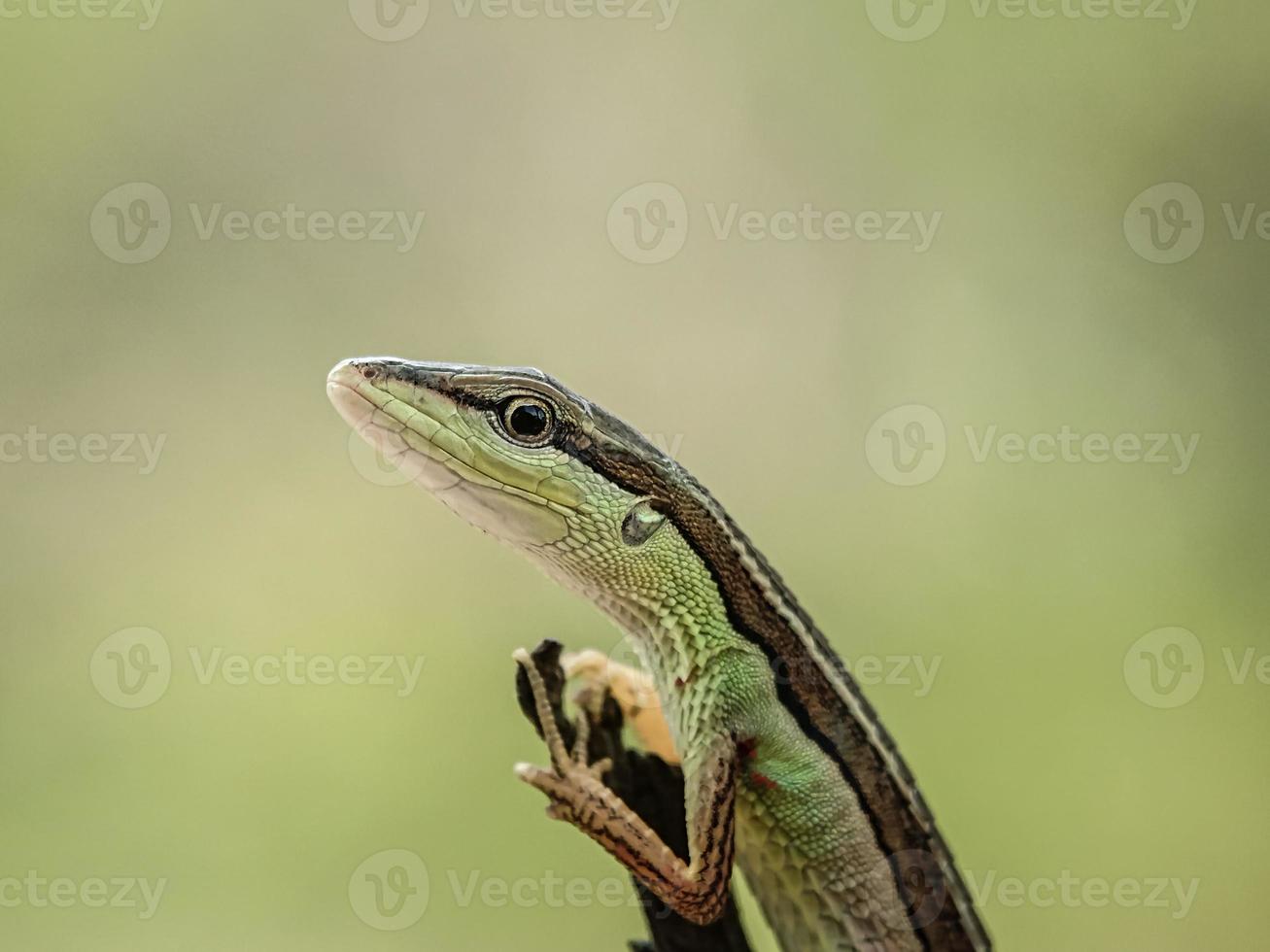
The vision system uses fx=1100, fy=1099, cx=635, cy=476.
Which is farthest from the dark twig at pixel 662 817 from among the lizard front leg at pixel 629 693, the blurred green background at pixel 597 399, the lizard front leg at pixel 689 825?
the blurred green background at pixel 597 399

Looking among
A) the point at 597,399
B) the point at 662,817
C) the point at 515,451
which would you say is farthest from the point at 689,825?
the point at 597,399

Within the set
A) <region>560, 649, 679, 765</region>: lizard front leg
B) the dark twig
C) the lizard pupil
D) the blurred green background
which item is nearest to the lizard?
the lizard pupil

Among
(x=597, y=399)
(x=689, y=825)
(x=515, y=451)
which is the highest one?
(x=597, y=399)

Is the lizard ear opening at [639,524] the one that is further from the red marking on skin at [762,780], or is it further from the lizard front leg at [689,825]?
the red marking on skin at [762,780]

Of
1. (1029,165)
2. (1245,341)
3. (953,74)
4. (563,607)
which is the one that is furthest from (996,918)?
(953,74)

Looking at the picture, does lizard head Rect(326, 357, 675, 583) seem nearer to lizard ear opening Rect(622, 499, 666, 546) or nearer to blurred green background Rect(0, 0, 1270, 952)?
lizard ear opening Rect(622, 499, 666, 546)

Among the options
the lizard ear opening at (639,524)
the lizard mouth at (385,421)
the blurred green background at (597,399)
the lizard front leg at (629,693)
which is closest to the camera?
the lizard mouth at (385,421)

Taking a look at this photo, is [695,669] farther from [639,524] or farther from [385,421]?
[385,421]
